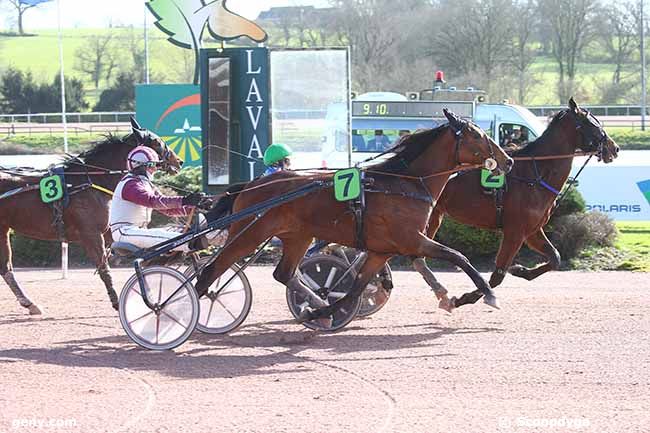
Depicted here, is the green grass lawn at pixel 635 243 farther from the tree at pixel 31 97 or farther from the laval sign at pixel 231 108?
the tree at pixel 31 97

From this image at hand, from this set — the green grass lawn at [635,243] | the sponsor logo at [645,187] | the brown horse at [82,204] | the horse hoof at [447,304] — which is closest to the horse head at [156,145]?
the brown horse at [82,204]

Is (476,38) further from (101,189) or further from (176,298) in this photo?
(176,298)

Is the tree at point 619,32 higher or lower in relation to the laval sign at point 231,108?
higher

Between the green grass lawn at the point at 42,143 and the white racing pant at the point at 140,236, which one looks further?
the green grass lawn at the point at 42,143

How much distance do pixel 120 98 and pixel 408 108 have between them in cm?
2201

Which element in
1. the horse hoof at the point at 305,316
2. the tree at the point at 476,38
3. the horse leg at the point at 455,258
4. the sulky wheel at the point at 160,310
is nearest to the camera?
the sulky wheel at the point at 160,310

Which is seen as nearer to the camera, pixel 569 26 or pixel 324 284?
pixel 324 284

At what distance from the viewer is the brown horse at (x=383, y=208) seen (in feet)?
25.6

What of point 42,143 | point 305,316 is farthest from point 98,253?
point 42,143

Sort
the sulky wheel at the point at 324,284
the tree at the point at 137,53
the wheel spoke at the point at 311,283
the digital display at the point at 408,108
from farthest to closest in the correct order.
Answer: the tree at the point at 137,53 < the digital display at the point at 408,108 < the wheel spoke at the point at 311,283 < the sulky wheel at the point at 324,284

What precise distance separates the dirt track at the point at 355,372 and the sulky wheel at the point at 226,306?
0.16 meters

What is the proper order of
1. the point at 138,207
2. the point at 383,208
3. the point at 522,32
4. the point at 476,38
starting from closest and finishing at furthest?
the point at 383,208, the point at 138,207, the point at 476,38, the point at 522,32

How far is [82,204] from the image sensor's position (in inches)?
370

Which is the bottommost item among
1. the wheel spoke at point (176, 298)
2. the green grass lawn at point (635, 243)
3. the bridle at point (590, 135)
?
the green grass lawn at point (635, 243)
